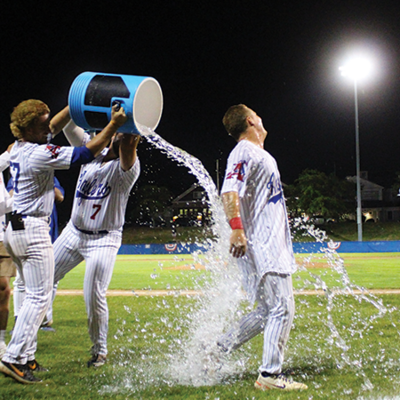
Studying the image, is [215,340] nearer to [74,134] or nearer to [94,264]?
[94,264]

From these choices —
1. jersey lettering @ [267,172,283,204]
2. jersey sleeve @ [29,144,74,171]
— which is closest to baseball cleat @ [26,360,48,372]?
jersey sleeve @ [29,144,74,171]

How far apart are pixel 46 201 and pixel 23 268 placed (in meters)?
0.52

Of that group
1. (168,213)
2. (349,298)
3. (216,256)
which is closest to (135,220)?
(168,213)

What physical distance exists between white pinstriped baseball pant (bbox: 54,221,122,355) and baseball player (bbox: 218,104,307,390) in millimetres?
1079

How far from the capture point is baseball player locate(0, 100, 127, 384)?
3383 millimetres

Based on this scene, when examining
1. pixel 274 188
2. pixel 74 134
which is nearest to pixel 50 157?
pixel 74 134

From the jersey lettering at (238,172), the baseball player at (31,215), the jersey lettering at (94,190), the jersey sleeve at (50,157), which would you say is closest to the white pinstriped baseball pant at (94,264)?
the jersey lettering at (94,190)

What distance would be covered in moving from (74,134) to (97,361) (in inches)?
79.3

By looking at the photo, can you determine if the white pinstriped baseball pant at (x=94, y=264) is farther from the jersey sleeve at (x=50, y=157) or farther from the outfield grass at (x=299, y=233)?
the outfield grass at (x=299, y=233)

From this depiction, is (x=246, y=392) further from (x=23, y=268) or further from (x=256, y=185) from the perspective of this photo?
(x=23, y=268)

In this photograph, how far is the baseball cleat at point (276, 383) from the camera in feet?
10.4

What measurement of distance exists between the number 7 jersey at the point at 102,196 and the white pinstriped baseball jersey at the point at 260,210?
1083mm

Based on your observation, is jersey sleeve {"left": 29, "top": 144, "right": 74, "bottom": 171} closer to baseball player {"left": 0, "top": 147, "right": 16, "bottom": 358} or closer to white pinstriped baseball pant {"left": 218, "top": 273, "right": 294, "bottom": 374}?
baseball player {"left": 0, "top": 147, "right": 16, "bottom": 358}

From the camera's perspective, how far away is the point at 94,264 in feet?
12.8
